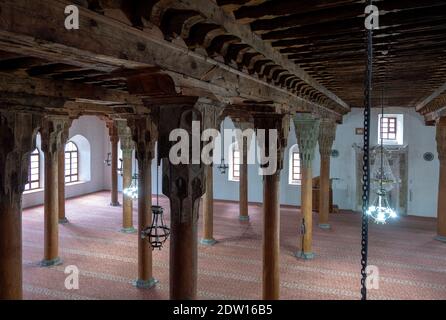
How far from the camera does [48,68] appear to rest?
4602mm

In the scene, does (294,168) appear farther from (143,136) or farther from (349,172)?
(143,136)

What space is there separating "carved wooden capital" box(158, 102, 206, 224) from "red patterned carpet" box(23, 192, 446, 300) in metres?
4.57

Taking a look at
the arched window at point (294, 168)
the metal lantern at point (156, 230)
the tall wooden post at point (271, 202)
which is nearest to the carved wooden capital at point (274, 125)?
the tall wooden post at point (271, 202)

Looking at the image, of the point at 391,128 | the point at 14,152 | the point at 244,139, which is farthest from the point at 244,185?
the point at 14,152

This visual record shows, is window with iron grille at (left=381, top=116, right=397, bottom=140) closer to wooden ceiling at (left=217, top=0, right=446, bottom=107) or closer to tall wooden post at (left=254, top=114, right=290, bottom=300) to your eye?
wooden ceiling at (left=217, top=0, right=446, bottom=107)

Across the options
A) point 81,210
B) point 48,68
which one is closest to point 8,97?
point 48,68

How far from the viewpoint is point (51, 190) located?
8992mm

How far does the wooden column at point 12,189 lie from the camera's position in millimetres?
4605

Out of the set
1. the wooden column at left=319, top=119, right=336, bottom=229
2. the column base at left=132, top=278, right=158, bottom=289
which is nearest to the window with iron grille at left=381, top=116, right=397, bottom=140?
the wooden column at left=319, top=119, right=336, bottom=229

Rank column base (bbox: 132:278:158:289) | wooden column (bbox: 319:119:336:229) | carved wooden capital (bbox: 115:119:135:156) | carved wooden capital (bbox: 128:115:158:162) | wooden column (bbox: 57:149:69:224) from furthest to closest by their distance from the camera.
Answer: wooden column (bbox: 319:119:336:229)
wooden column (bbox: 57:149:69:224)
carved wooden capital (bbox: 115:119:135:156)
column base (bbox: 132:278:158:289)
carved wooden capital (bbox: 128:115:158:162)

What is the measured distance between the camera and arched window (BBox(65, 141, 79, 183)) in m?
17.6

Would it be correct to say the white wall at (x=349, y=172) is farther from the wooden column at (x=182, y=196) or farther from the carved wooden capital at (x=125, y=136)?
the wooden column at (x=182, y=196)
